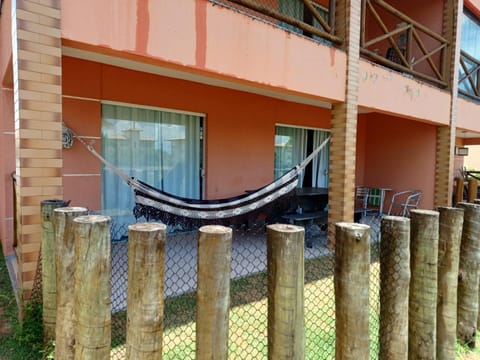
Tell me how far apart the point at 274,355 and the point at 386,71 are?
453cm

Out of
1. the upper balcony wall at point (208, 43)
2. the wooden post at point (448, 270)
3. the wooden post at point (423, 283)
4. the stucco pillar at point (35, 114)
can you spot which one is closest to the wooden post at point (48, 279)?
the stucco pillar at point (35, 114)

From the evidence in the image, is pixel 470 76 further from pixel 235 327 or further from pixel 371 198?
pixel 235 327

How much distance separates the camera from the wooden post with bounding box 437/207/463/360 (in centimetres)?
178

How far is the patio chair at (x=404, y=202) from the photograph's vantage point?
6.64 meters

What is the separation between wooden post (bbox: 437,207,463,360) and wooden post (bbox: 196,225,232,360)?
1343 millimetres

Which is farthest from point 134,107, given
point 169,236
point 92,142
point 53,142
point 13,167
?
point 53,142

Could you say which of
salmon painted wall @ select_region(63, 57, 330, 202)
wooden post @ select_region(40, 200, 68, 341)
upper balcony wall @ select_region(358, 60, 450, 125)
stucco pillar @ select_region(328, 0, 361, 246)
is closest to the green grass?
wooden post @ select_region(40, 200, 68, 341)

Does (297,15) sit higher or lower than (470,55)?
higher

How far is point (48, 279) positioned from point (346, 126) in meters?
3.65

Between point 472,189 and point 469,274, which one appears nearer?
point 469,274

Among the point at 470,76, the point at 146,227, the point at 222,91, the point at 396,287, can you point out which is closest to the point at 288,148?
the point at 222,91

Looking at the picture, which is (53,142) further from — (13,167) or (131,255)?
(13,167)

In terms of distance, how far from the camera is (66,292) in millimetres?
1411

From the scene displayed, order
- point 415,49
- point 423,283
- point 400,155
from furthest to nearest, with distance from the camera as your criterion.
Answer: point 400,155 → point 415,49 → point 423,283
